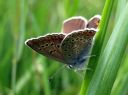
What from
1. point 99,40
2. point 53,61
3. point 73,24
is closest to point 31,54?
point 53,61

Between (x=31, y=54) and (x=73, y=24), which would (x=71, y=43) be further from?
(x=31, y=54)

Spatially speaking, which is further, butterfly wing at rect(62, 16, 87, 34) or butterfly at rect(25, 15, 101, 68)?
butterfly wing at rect(62, 16, 87, 34)

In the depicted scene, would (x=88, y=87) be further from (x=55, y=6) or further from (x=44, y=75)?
(x=55, y=6)

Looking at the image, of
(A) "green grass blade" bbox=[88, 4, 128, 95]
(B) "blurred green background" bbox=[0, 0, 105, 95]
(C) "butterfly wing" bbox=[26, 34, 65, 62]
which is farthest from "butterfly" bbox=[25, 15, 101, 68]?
(B) "blurred green background" bbox=[0, 0, 105, 95]

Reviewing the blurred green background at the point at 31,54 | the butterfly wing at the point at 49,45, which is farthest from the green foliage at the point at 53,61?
the butterfly wing at the point at 49,45

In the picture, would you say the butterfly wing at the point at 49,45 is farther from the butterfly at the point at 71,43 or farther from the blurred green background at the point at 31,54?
the blurred green background at the point at 31,54

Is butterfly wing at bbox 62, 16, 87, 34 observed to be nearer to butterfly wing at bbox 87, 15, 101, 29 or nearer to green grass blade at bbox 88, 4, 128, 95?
butterfly wing at bbox 87, 15, 101, 29

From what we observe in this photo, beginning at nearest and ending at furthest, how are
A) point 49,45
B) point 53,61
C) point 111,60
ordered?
1. point 111,60
2. point 49,45
3. point 53,61

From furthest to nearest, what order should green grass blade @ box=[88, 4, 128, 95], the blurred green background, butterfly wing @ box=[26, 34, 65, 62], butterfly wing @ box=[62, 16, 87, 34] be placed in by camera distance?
the blurred green background, butterfly wing @ box=[62, 16, 87, 34], butterfly wing @ box=[26, 34, 65, 62], green grass blade @ box=[88, 4, 128, 95]
